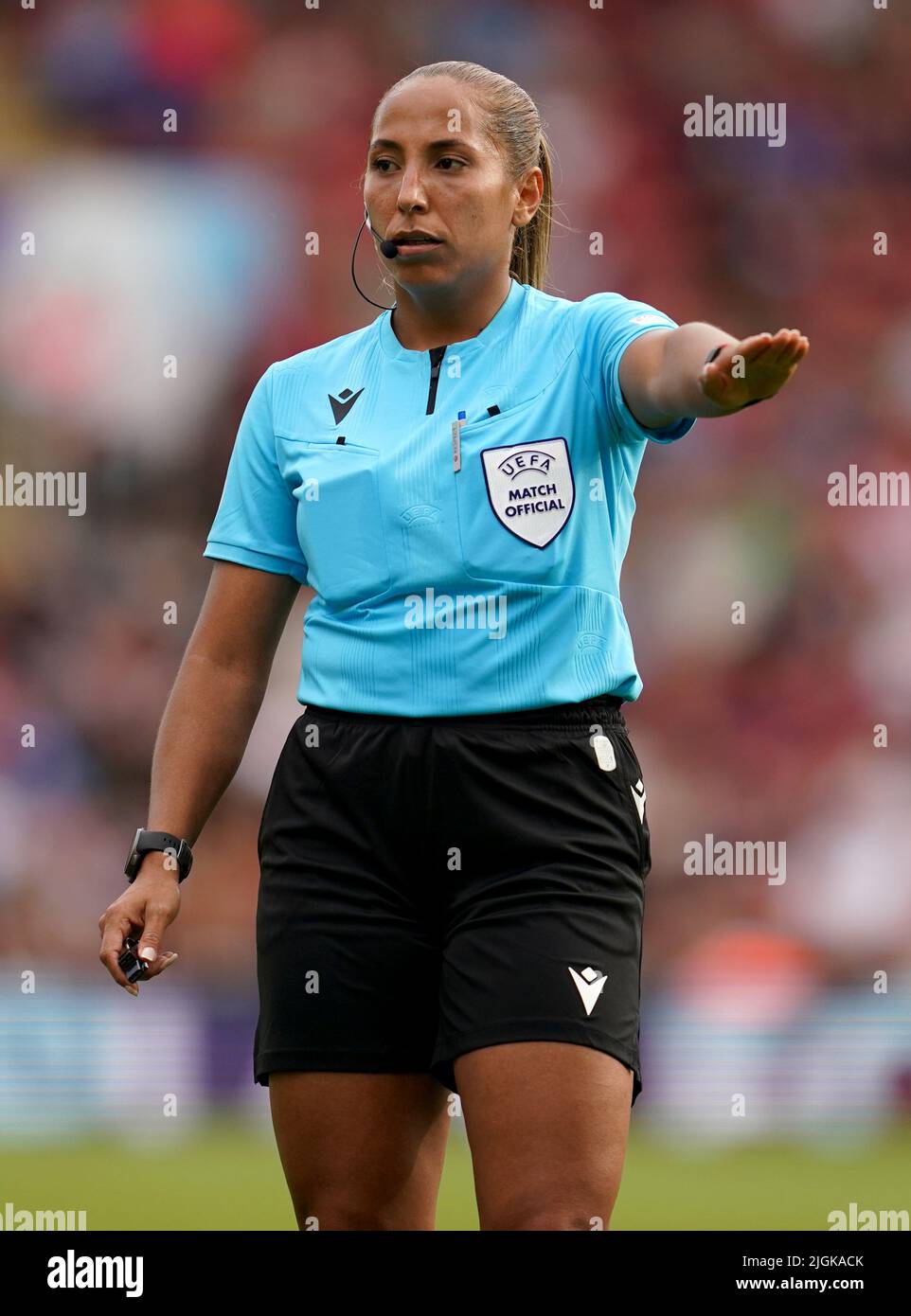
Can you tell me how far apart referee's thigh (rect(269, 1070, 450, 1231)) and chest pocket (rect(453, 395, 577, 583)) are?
692 millimetres

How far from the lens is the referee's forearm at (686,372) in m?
2.20

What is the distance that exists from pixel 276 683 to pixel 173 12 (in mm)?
3091

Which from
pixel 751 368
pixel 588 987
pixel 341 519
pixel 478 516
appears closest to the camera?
pixel 751 368

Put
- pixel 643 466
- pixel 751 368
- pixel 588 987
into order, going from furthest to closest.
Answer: pixel 643 466 → pixel 588 987 → pixel 751 368

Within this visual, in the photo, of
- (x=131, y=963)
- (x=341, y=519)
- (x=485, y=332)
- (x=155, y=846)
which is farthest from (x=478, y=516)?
(x=131, y=963)

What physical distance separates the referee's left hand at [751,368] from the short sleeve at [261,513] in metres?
0.75

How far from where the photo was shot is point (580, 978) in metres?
2.29

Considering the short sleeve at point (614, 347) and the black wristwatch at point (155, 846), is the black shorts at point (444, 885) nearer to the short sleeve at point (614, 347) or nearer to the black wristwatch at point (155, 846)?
the black wristwatch at point (155, 846)

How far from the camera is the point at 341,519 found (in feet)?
8.19

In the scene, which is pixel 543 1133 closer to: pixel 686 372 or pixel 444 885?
pixel 444 885

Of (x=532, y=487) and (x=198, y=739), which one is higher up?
(x=532, y=487)

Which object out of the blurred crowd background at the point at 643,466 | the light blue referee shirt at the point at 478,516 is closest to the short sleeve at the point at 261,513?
the light blue referee shirt at the point at 478,516

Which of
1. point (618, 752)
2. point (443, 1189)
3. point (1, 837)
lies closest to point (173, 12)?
point (1, 837)

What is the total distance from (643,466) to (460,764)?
17.0ft
